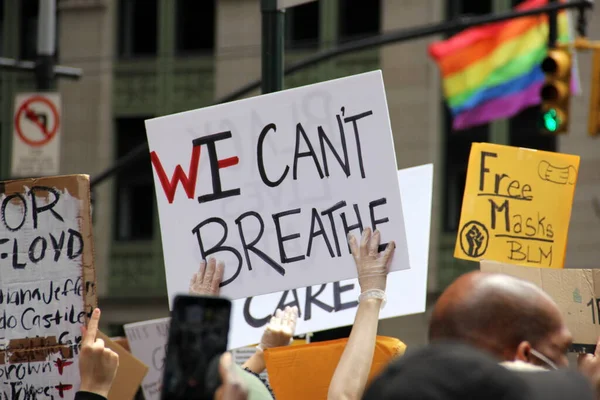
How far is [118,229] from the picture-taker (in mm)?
20312

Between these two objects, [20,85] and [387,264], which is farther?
[20,85]

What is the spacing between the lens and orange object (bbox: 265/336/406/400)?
4086mm

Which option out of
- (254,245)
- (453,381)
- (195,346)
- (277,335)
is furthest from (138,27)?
(453,381)

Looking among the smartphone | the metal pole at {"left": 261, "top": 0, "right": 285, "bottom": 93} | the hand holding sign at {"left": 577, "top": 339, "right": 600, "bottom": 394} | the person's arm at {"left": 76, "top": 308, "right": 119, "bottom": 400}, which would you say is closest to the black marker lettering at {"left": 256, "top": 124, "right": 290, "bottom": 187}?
the metal pole at {"left": 261, "top": 0, "right": 285, "bottom": 93}

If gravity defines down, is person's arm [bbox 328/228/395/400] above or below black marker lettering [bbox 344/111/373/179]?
below

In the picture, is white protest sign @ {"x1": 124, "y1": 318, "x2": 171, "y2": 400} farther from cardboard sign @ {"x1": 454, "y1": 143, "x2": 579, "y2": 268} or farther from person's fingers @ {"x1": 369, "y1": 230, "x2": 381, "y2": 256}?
person's fingers @ {"x1": 369, "y1": 230, "x2": 381, "y2": 256}

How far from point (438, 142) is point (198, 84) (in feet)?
13.8

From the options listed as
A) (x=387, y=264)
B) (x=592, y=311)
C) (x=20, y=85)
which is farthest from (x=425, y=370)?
(x=20, y=85)

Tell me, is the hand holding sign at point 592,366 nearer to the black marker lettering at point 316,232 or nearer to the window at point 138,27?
the black marker lettering at point 316,232

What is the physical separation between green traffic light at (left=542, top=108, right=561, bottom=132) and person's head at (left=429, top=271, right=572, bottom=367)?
29.3 feet

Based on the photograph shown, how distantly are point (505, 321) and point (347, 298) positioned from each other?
2.93 meters

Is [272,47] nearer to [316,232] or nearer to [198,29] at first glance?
[316,232]

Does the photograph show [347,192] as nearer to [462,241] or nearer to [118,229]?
[462,241]

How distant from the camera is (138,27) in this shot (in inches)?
809
